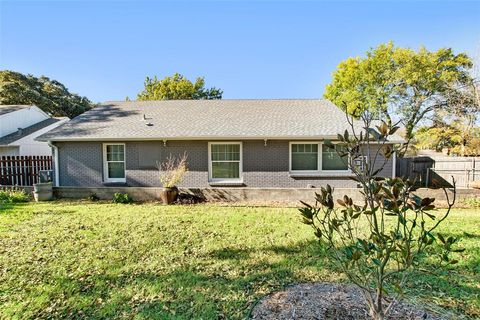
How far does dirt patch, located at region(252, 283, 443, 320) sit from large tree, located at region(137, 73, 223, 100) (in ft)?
101

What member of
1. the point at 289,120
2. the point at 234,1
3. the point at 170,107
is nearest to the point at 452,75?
the point at 289,120

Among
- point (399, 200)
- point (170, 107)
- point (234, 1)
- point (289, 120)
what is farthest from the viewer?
point (170, 107)

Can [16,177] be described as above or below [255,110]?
below

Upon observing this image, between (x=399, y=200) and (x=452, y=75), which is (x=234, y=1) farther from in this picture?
(x=452, y=75)

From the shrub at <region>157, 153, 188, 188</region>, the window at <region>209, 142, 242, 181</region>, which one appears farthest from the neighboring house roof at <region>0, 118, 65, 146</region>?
the window at <region>209, 142, 242, 181</region>

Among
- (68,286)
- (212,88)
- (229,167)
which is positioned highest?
(212,88)

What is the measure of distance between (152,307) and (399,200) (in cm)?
310

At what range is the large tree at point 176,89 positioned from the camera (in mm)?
32094

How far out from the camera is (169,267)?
425cm

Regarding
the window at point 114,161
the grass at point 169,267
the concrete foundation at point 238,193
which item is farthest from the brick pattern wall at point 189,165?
the grass at point 169,267

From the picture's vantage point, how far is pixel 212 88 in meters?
34.3

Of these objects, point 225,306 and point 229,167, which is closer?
point 225,306

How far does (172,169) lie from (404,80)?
22.5 m

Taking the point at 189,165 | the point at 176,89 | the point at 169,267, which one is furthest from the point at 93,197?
the point at 176,89
